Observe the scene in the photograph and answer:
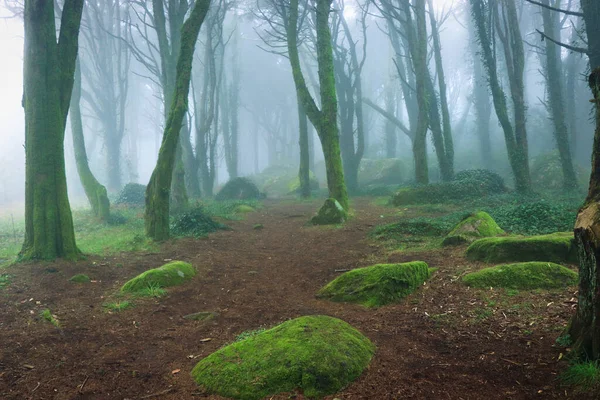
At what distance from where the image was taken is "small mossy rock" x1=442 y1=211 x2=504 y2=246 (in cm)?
696

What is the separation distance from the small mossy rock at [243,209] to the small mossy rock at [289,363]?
39.3 ft

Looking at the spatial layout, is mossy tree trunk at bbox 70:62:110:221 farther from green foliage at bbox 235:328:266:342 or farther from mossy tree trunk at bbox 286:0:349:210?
green foliage at bbox 235:328:266:342

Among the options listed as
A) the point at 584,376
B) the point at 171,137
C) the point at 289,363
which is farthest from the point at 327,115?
the point at 584,376

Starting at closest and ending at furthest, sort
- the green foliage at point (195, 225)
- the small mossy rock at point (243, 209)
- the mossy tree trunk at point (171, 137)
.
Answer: the mossy tree trunk at point (171, 137)
the green foliage at point (195, 225)
the small mossy rock at point (243, 209)

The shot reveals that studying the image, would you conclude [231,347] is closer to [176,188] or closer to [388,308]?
[388,308]

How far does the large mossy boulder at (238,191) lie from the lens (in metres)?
22.0

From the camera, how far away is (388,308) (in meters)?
4.62

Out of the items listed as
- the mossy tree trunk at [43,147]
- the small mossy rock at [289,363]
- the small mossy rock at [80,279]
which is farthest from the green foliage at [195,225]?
the small mossy rock at [289,363]

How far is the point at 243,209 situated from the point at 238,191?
22.1 ft

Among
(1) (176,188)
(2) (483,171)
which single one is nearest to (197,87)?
(1) (176,188)

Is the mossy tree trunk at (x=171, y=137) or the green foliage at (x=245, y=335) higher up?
the mossy tree trunk at (x=171, y=137)

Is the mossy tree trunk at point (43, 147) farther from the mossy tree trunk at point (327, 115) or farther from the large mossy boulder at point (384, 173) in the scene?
the large mossy boulder at point (384, 173)

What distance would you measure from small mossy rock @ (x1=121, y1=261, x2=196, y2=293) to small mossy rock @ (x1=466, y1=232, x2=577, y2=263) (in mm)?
4640

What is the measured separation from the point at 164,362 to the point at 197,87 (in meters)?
37.3
